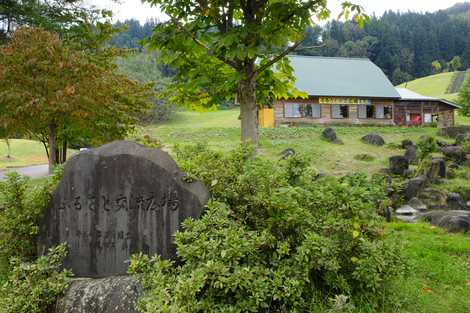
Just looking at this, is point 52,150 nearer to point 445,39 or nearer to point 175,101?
point 175,101

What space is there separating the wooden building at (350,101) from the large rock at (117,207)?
30.5 metres

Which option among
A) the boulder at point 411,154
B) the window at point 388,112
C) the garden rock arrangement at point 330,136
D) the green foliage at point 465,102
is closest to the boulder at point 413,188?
the boulder at point 411,154

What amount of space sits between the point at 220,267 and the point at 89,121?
11.6m

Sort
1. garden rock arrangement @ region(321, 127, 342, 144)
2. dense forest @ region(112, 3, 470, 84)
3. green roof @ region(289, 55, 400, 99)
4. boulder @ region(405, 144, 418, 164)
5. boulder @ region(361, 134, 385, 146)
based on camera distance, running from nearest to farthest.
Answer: boulder @ region(405, 144, 418, 164), boulder @ region(361, 134, 385, 146), garden rock arrangement @ region(321, 127, 342, 144), green roof @ region(289, 55, 400, 99), dense forest @ region(112, 3, 470, 84)

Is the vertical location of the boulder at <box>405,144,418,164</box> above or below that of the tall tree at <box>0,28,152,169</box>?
below

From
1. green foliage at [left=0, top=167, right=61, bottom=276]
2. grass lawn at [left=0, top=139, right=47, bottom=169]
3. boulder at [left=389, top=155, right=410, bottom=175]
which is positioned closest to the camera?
green foliage at [left=0, top=167, right=61, bottom=276]

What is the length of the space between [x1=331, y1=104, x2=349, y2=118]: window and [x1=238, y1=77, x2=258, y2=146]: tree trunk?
102 feet

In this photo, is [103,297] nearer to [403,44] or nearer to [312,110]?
[312,110]

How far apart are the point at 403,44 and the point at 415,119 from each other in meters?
62.5

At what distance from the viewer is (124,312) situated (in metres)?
4.17

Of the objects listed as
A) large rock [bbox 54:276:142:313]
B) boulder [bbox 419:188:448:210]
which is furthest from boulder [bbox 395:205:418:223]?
large rock [bbox 54:276:142:313]

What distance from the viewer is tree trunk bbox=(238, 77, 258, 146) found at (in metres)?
Result: 6.57

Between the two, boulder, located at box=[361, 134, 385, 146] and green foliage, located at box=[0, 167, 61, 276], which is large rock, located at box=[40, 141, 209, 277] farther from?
boulder, located at box=[361, 134, 385, 146]

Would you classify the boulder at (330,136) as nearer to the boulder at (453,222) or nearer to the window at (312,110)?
the window at (312,110)
